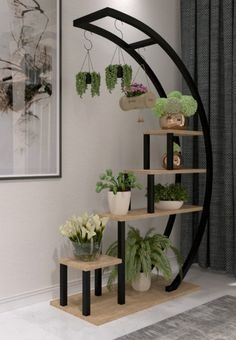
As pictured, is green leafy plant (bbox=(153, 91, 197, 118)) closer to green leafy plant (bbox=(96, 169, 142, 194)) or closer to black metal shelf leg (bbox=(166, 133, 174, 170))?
black metal shelf leg (bbox=(166, 133, 174, 170))

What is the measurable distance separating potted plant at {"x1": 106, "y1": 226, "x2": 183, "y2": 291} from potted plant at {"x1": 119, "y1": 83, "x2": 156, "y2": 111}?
88 cm

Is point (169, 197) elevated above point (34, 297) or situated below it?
above

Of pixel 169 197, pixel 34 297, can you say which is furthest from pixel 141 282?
pixel 34 297

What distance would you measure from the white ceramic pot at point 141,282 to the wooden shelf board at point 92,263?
322mm

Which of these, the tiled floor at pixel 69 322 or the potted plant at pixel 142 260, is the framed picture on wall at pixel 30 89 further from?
the tiled floor at pixel 69 322

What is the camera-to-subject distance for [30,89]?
8.86 ft

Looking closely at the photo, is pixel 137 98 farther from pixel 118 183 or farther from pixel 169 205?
pixel 169 205

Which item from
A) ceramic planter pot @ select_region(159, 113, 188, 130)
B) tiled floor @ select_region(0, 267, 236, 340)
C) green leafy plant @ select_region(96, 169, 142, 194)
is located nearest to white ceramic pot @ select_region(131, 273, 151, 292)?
tiled floor @ select_region(0, 267, 236, 340)

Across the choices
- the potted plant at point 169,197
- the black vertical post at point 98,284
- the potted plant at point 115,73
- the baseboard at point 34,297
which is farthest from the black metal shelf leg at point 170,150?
the baseboard at point 34,297

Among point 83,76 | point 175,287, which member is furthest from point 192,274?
point 83,76

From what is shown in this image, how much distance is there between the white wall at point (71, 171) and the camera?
2.67 metres

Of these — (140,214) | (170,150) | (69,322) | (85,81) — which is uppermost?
(85,81)

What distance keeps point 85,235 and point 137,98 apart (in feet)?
3.05

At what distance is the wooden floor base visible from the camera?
2512 millimetres
